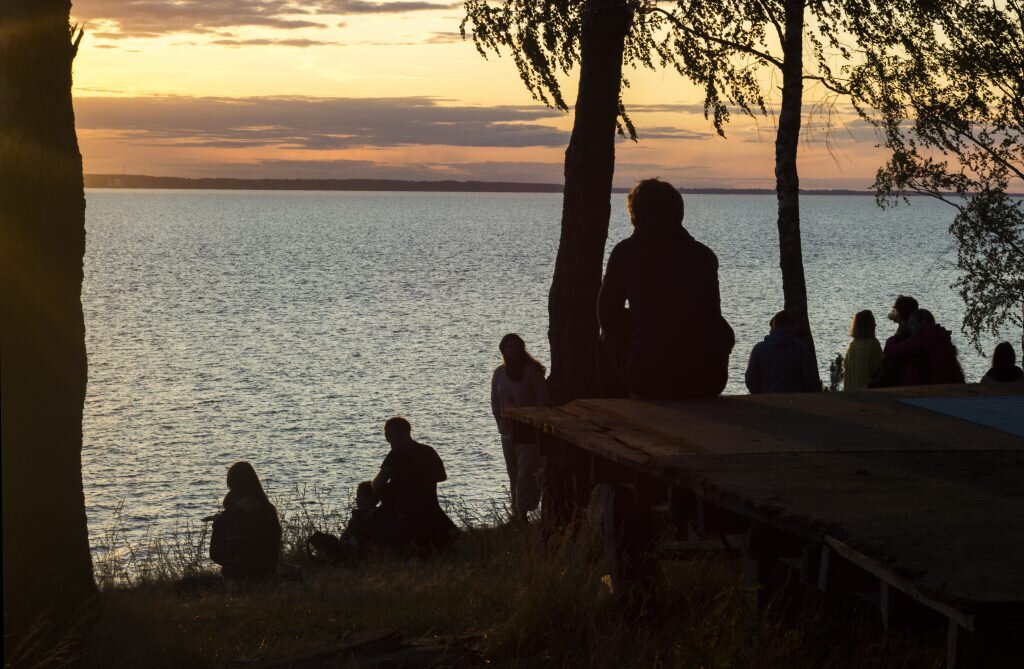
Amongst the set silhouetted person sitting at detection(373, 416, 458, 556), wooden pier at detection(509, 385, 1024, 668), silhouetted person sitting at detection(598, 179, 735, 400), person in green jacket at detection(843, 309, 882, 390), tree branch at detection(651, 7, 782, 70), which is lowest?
silhouetted person sitting at detection(373, 416, 458, 556)

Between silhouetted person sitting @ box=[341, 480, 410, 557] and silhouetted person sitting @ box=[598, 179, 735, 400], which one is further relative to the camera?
silhouetted person sitting @ box=[341, 480, 410, 557]

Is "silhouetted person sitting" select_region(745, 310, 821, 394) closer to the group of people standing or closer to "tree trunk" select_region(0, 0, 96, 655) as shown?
the group of people standing

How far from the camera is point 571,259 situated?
11.0 meters

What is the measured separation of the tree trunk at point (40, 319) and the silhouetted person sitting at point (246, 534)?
3370 mm

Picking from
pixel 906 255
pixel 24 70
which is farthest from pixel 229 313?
pixel 906 255

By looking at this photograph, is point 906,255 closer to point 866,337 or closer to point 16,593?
point 866,337

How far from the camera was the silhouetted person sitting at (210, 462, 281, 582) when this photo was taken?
1030 cm

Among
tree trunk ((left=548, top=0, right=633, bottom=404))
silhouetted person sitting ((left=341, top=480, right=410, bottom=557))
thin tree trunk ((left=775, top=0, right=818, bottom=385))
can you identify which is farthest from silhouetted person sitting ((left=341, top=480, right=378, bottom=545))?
thin tree trunk ((left=775, top=0, right=818, bottom=385))

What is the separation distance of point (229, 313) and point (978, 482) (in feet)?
198

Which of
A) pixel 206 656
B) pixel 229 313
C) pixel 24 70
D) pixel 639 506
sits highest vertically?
pixel 24 70

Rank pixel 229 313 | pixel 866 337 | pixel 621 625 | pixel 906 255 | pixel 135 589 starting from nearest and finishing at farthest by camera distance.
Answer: pixel 621 625 → pixel 135 589 → pixel 866 337 → pixel 229 313 → pixel 906 255

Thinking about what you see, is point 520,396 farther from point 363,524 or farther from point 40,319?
point 40,319

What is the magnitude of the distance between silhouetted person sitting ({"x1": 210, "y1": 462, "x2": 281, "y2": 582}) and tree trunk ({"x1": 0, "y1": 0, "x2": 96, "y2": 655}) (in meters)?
3.37

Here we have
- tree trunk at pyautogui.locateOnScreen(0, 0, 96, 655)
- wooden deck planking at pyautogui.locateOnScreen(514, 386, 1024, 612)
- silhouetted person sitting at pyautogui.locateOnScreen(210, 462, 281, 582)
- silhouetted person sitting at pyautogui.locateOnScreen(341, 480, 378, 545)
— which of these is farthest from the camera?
silhouetted person sitting at pyautogui.locateOnScreen(341, 480, 378, 545)
